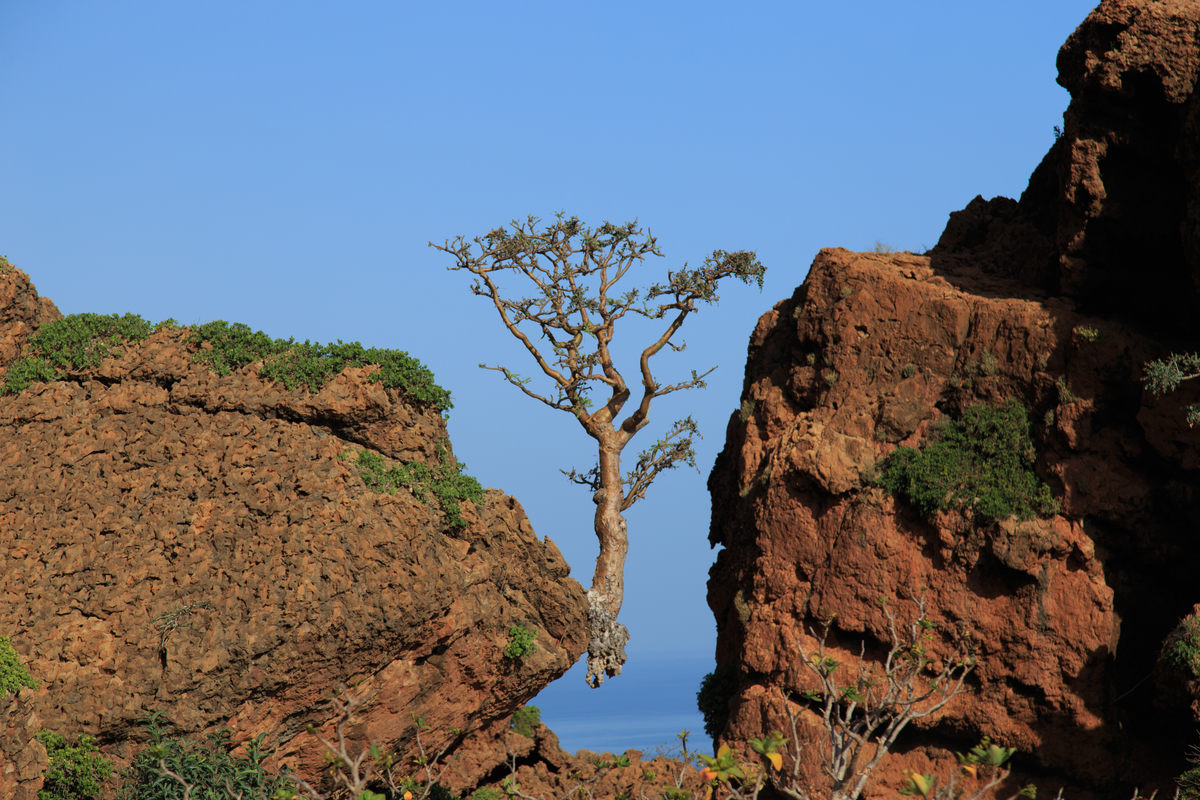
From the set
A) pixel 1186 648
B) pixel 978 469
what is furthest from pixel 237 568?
pixel 1186 648

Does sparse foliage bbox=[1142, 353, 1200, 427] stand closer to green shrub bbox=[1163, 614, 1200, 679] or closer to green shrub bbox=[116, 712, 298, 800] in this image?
green shrub bbox=[1163, 614, 1200, 679]

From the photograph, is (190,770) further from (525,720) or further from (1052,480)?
(1052,480)

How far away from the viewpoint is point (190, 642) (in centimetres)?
1636

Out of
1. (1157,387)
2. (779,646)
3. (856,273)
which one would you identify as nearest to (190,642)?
(779,646)

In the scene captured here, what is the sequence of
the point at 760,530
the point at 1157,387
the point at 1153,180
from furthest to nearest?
1. the point at 760,530
2. the point at 1153,180
3. the point at 1157,387

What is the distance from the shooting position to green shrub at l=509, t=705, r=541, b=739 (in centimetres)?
2128

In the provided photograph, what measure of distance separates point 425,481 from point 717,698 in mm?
6991

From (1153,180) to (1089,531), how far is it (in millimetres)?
5616

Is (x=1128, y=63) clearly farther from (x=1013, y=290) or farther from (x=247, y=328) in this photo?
(x=247, y=328)

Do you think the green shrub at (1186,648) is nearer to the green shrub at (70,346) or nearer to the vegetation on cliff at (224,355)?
the vegetation on cliff at (224,355)

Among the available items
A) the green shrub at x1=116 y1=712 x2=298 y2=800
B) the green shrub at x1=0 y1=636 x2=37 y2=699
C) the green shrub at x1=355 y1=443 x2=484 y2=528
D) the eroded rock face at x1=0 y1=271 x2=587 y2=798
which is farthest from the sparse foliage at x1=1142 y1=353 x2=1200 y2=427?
Result: the green shrub at x1=0 y1=636 x2=37 y2=699

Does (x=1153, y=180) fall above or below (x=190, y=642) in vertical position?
above

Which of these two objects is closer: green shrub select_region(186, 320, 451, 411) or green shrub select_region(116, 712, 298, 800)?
green shrub select_region(116, 712, 298, 800)

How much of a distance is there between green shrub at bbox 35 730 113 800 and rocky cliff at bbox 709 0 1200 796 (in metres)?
9.62
